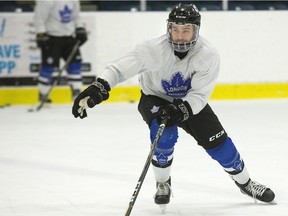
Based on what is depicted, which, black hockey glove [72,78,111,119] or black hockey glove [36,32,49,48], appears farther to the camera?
black hockey glove [36,32,49,48]

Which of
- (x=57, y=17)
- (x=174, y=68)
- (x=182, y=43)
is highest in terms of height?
(x=182, y=43)

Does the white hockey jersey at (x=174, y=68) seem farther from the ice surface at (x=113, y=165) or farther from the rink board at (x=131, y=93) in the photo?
the rink board at (x=131, y=93)

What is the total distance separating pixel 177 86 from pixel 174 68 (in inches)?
3.7

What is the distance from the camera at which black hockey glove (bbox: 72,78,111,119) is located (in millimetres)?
3322

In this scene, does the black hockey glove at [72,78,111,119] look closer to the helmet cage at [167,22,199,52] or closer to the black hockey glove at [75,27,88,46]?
the helmet cage at [167,22,199,52]

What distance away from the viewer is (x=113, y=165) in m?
4.92

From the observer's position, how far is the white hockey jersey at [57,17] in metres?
8.04

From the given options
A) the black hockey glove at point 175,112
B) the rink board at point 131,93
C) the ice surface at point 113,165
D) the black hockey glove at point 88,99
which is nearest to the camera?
the black hockey glove at point 88,99

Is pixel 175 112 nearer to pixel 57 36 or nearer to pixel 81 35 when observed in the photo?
pixel 81 35

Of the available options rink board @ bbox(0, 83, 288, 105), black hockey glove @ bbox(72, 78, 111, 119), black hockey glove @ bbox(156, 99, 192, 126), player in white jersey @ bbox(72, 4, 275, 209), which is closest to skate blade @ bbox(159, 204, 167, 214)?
player in white jersey @ bbox(72, 4, 275, 209)

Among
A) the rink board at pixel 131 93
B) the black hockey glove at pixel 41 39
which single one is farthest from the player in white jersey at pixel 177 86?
the rink board at pixel 131 93

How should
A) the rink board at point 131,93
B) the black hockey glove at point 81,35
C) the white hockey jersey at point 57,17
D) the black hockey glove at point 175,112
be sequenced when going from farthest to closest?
the rink board at point 131,93, the black hockey glove at point 81,35, the white hockey jersey at point 57,17, the black hockey glove at point 175,112

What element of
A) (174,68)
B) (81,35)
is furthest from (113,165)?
(81,35)

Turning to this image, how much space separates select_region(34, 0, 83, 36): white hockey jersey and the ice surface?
96 centimetres
